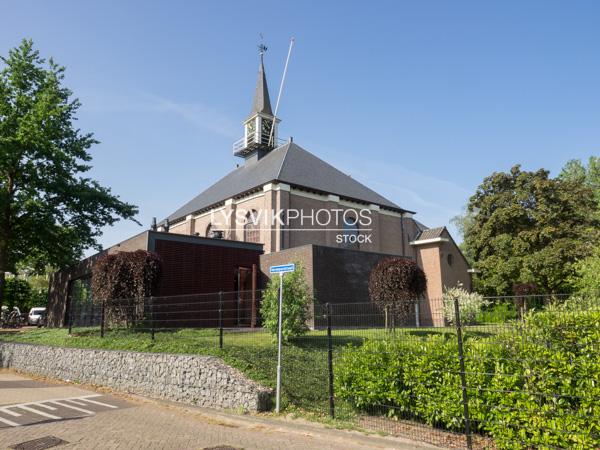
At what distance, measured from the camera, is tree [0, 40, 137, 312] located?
24297 mm

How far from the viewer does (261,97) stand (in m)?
45.1

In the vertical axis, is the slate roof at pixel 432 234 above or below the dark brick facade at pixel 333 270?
above

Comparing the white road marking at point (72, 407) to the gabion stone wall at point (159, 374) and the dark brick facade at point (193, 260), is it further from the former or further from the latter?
the dark brick facade at point (193, 260)

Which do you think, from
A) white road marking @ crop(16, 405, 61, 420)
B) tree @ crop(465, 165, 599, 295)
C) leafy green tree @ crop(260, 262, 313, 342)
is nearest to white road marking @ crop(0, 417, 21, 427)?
white road marking @ crop(16, 405, 61, 420)

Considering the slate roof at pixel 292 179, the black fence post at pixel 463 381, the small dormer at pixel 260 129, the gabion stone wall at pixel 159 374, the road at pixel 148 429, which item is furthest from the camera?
the small dormer at pixel 260 129

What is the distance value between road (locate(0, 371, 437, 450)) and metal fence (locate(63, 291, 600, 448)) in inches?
29.3

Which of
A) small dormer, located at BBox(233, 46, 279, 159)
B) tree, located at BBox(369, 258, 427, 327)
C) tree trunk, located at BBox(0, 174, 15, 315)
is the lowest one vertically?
tree, located at BBox(369, 258, 427, 327)

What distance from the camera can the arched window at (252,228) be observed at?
3080 centimetres

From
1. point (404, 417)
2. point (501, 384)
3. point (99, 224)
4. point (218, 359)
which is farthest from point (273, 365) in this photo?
point (99, 224)

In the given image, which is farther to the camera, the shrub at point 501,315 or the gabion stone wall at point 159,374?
the gabion stone wall at point 159,374

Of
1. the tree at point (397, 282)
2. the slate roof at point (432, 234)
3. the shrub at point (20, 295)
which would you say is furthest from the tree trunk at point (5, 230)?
the slate roof at point (432, 234)

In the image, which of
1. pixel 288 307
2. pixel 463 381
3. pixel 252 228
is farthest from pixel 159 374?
pixel 252 228

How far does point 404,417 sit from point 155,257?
11.6 metres

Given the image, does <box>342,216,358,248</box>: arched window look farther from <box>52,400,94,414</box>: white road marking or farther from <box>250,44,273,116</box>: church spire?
<box>52,400,94,414</box>: white road marking
